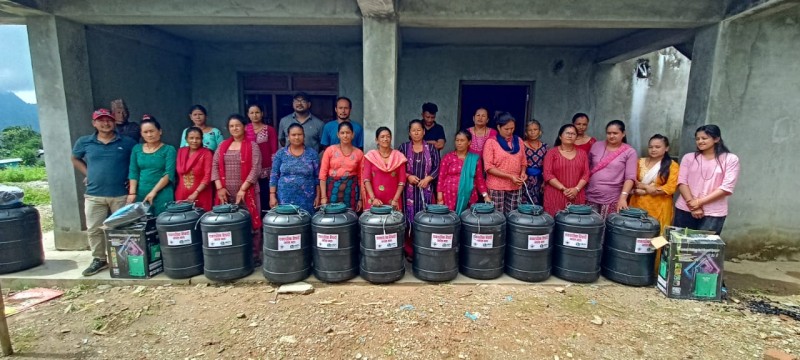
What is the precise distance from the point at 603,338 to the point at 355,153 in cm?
265

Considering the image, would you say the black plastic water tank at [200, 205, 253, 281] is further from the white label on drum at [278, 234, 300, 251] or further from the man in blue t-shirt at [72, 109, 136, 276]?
the man in blue t-shirt at [72, 109, 136, 276]

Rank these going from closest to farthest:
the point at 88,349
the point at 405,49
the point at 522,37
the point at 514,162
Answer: the point at 88,349
the point at 514,162
the point at 522,37
the point at 405,49

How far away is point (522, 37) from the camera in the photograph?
5594mm

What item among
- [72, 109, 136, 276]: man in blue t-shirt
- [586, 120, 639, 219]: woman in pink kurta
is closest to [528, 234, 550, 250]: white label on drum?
[586, 120, 639, 219]: woman in pink kurta

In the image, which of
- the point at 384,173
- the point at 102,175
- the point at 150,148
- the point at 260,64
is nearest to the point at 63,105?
the point at 102,175

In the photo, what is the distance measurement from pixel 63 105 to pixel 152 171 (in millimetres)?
1401

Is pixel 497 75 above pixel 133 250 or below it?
above

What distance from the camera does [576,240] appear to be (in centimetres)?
357

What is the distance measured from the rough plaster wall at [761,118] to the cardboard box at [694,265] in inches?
57.6

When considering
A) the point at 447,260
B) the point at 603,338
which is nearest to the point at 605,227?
the point at 603,338

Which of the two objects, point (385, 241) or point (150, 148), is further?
point (150, 148)

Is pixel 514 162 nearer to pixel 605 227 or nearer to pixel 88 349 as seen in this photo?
pixel 605 227

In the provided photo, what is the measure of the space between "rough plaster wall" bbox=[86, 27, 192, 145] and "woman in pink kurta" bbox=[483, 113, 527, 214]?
4.58 meters

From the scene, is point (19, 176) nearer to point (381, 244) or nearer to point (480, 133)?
point (381, 244)
